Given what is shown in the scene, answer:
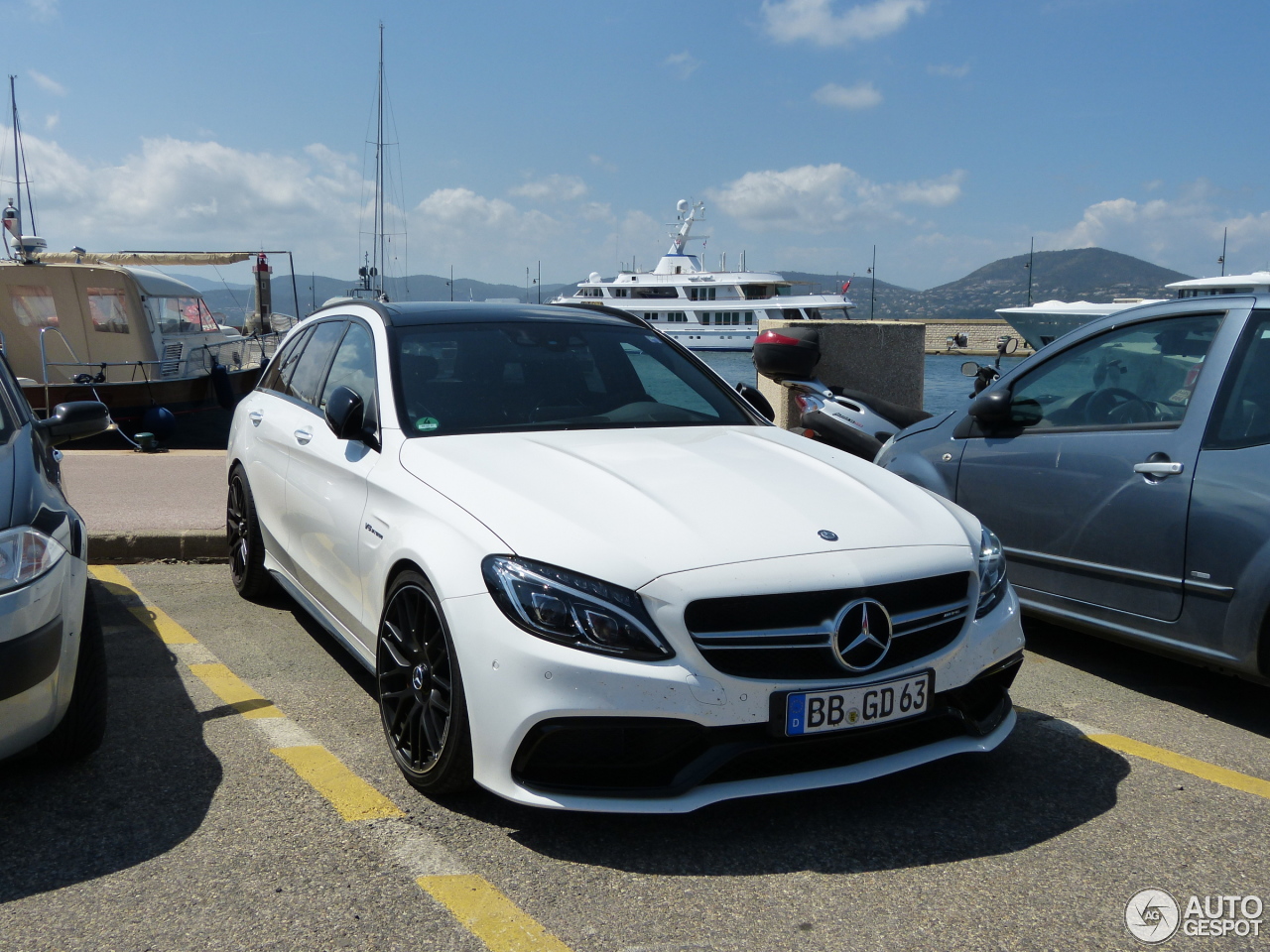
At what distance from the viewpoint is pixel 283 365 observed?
5.43 meters

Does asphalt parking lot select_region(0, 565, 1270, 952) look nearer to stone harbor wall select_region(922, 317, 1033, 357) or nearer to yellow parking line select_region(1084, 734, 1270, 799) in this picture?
yellow parking line select_region(1084, 734, 1270, 799)

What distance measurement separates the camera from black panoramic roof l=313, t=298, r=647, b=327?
4.34 m

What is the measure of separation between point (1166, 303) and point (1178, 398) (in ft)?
1.55

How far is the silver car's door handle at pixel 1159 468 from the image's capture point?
13.1 ft

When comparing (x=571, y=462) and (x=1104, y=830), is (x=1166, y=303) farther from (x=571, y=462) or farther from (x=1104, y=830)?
(x=571, y=462)

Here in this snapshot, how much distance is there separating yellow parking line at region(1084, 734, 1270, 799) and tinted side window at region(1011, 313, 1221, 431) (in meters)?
1.26

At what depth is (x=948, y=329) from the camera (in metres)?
78.6

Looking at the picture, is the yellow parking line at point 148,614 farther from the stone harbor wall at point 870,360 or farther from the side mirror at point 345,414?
the stone harbor wall at point 870,360

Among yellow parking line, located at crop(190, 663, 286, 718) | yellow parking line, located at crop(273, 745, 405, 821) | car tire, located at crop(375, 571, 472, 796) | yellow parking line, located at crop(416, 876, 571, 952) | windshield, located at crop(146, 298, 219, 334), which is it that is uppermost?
windshield, located at crop(146, 298, 219, 334)

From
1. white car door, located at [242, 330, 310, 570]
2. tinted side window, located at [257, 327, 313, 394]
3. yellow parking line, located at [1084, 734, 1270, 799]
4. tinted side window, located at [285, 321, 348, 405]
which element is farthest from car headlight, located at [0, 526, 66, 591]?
yellow parking line, located at [1084, 734, 1270, 799]

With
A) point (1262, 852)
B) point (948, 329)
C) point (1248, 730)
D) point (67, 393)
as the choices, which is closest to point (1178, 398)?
point (1248, 730)

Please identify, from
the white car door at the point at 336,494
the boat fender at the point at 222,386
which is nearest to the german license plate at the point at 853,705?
the white car door at the point at 336,494

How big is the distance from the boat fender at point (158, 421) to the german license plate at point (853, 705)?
51.9 feet

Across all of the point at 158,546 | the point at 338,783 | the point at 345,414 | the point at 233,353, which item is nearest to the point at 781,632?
the point at 338,783
